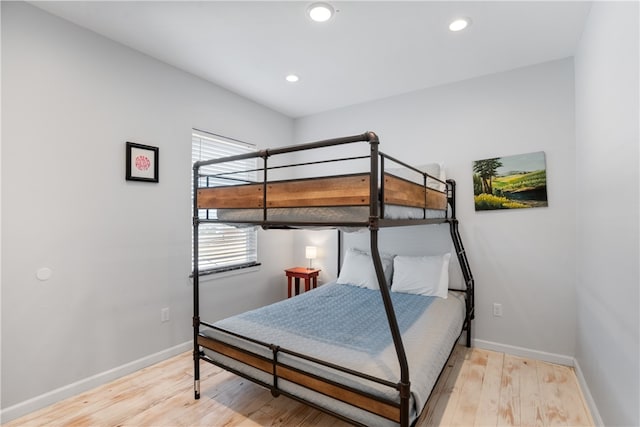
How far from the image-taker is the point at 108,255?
2.36 m

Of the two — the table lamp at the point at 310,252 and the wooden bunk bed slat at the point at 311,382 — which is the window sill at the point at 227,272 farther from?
the wooden bunk bed slat at the point at 311,382

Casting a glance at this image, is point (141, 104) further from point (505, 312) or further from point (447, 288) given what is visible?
point (505, 312)

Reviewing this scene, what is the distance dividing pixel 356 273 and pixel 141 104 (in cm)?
254

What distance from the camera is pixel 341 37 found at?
7.57ft

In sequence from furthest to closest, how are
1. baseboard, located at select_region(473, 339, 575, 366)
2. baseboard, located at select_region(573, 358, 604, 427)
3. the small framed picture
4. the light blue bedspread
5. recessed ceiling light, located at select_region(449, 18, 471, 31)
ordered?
baseboard, located at select_region(473, 339, 575, 366) → the small framed picture → recessed ceiling light, located at select_region(449, 18, 471, 31) → the light blue bedspread → baseboard, located at select_region(573, 358, 604, 427)

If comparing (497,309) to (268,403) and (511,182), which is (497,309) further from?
(268,403)

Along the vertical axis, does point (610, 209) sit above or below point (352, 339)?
above

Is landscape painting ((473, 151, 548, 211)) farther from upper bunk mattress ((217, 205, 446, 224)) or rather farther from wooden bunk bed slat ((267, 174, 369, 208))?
wooden bunk bed slat ((267, 174, 369, 208))

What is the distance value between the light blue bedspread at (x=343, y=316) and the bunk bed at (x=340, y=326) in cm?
1

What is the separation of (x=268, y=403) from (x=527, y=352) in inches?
91.5

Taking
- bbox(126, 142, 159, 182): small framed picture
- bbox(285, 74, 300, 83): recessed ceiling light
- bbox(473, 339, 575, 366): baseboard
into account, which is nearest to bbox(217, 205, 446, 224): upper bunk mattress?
bbox(126, 142, 159, 182): small framed picture

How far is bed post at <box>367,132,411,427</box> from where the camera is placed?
1.36 metres

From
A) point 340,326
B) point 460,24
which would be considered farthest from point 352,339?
point 460,24

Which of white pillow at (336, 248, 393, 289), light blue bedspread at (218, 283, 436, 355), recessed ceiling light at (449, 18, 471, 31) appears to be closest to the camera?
light blue bedspread at (218, 283, 436, 355)
